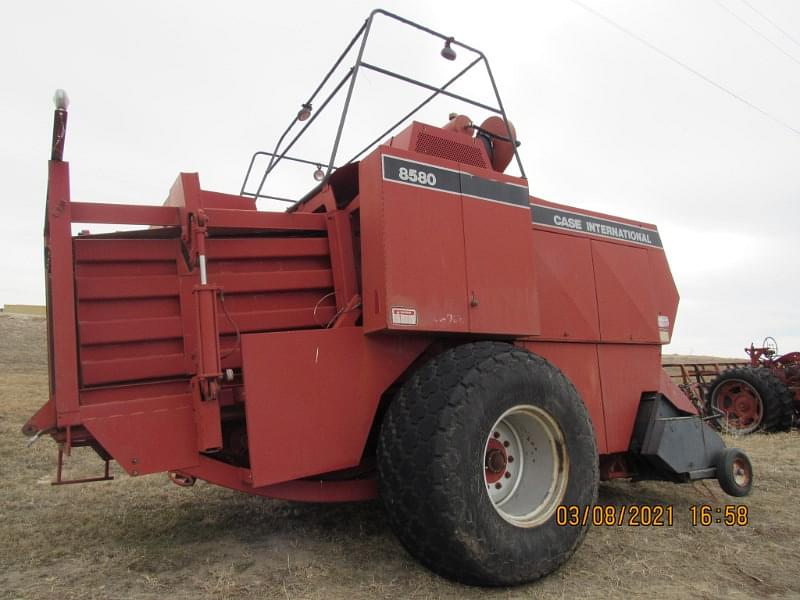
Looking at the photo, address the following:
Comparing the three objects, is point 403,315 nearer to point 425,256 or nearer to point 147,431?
point 425,256

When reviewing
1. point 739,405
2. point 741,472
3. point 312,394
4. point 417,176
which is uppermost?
point 417,176

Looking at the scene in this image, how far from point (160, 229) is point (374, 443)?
6.13 feet

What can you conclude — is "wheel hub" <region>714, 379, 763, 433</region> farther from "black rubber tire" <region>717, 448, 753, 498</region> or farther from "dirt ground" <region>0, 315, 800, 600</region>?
"black rubber tire" <region>717, 448, 753, 498</region>

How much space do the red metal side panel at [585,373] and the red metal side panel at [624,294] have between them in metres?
0.29

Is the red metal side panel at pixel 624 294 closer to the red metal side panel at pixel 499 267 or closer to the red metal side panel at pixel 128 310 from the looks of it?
the red metal side panel at pixel 499 267

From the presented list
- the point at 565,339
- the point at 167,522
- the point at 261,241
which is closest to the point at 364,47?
the point at 261,241

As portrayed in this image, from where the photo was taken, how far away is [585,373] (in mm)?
4812

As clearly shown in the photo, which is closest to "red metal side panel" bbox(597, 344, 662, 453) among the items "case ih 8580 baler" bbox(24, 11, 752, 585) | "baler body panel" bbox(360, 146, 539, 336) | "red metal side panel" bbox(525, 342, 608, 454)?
"red metal side panel" bbox(525, 342, 608, 454)

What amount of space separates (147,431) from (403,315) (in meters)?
1.50

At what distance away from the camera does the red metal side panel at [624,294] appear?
516 cm

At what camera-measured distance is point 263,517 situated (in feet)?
15.3
